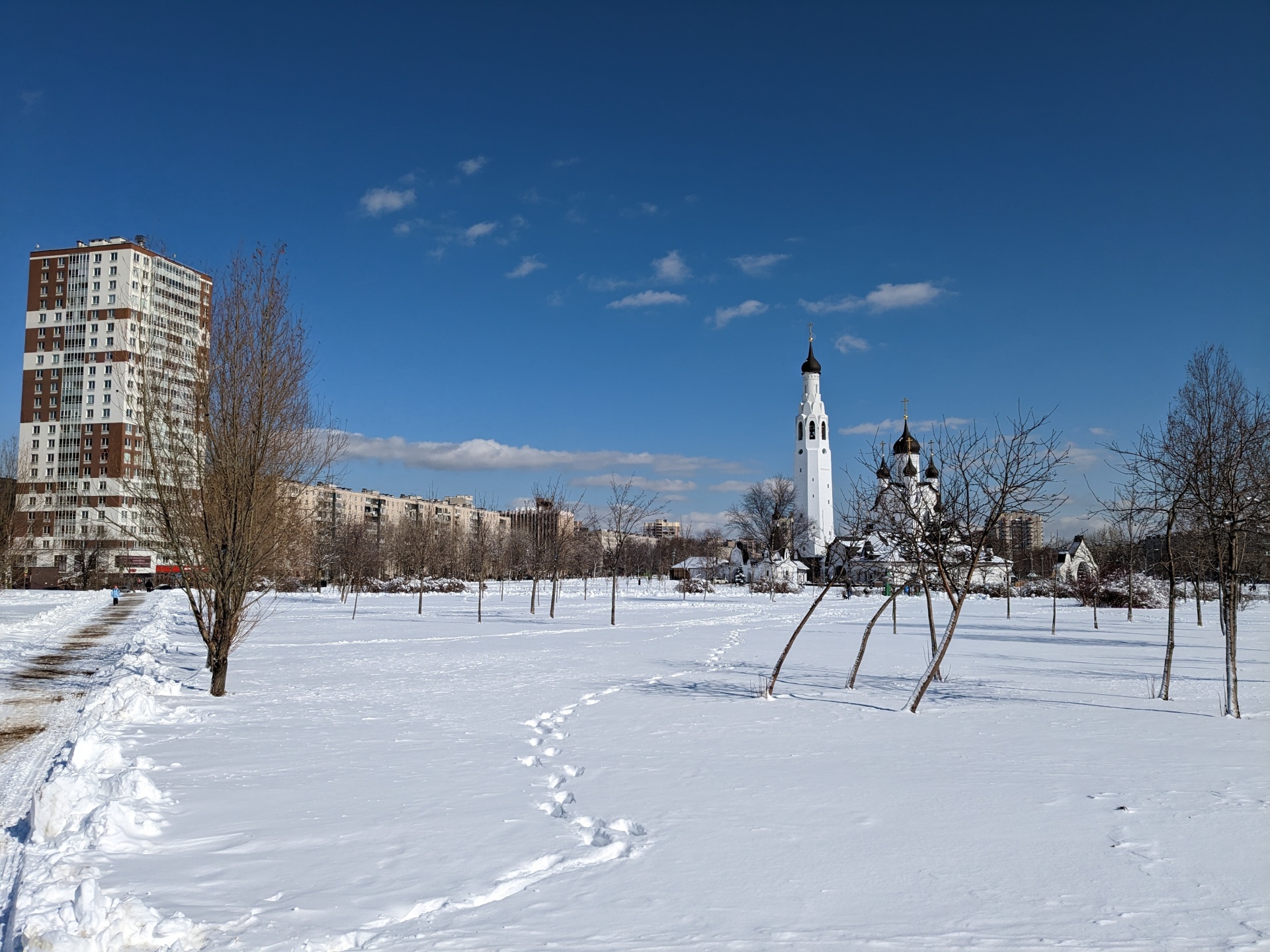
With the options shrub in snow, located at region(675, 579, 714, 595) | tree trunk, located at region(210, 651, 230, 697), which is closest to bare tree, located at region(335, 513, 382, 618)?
shrub in snow, located at region(675, 579, 714, 595)

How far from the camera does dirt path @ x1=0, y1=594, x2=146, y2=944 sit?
6.10 meters

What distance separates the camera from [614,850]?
572 cm

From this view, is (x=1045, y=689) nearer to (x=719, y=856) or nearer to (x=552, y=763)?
(x=552, y=763)

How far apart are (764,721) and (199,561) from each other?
30.0 feet

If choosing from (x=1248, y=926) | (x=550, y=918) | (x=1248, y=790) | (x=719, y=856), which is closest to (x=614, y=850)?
(x=719, y=856)

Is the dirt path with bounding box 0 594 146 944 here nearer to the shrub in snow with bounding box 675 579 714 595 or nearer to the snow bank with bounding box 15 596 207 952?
the snow bank with bounding box 15 596 207 952

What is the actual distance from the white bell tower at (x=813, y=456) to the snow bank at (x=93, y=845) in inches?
3488

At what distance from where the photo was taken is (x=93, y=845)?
5.64 m

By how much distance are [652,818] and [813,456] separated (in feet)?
303

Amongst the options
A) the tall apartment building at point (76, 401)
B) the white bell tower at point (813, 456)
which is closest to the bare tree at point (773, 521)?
the white bell tower at point (813, 456)

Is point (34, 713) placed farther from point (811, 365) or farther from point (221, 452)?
point (811, 365)

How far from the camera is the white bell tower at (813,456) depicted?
314ft

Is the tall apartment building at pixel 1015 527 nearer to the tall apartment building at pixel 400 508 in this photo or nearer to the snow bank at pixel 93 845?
the snow bank at pixel 93 845

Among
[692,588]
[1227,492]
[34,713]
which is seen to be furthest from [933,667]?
[692,588]
